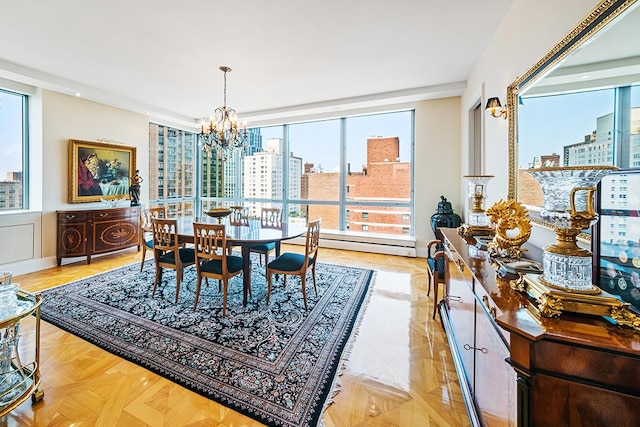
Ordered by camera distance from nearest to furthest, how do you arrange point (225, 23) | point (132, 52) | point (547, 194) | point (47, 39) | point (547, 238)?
1. point (547, 194)
2. point (547, 238)
3. point (225, 23)
4. point (47, 39)
5. point (132, 52)

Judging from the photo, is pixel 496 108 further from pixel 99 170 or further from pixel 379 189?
pixel 99 170

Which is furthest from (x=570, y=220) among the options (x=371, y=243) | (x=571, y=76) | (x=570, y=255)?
(x=371, y=243)

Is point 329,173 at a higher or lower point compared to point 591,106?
higher

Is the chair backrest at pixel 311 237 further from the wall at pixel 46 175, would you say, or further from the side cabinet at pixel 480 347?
the wall at pixel 46 175

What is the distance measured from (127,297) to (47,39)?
2.92 metres

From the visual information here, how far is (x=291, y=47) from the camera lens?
3.14 meters

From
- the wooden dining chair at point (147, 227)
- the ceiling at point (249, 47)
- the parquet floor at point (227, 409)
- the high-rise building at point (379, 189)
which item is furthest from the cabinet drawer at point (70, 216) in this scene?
the high-rise building at point (379, 189)

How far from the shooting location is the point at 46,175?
4230 mm

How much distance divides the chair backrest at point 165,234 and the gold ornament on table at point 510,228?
9.50 ft

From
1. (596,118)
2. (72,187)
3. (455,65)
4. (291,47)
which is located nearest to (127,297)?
(72,187)

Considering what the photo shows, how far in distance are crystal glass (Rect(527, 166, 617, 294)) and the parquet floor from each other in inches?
42.6

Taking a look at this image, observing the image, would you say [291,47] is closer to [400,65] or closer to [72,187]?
[400,65]

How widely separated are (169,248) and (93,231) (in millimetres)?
2476

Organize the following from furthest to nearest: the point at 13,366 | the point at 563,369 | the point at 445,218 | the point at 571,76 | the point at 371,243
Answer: the point at 371,243 → the point at 445,218 → the point at 13,366 → the point at 571,76 → the point at 563,369
